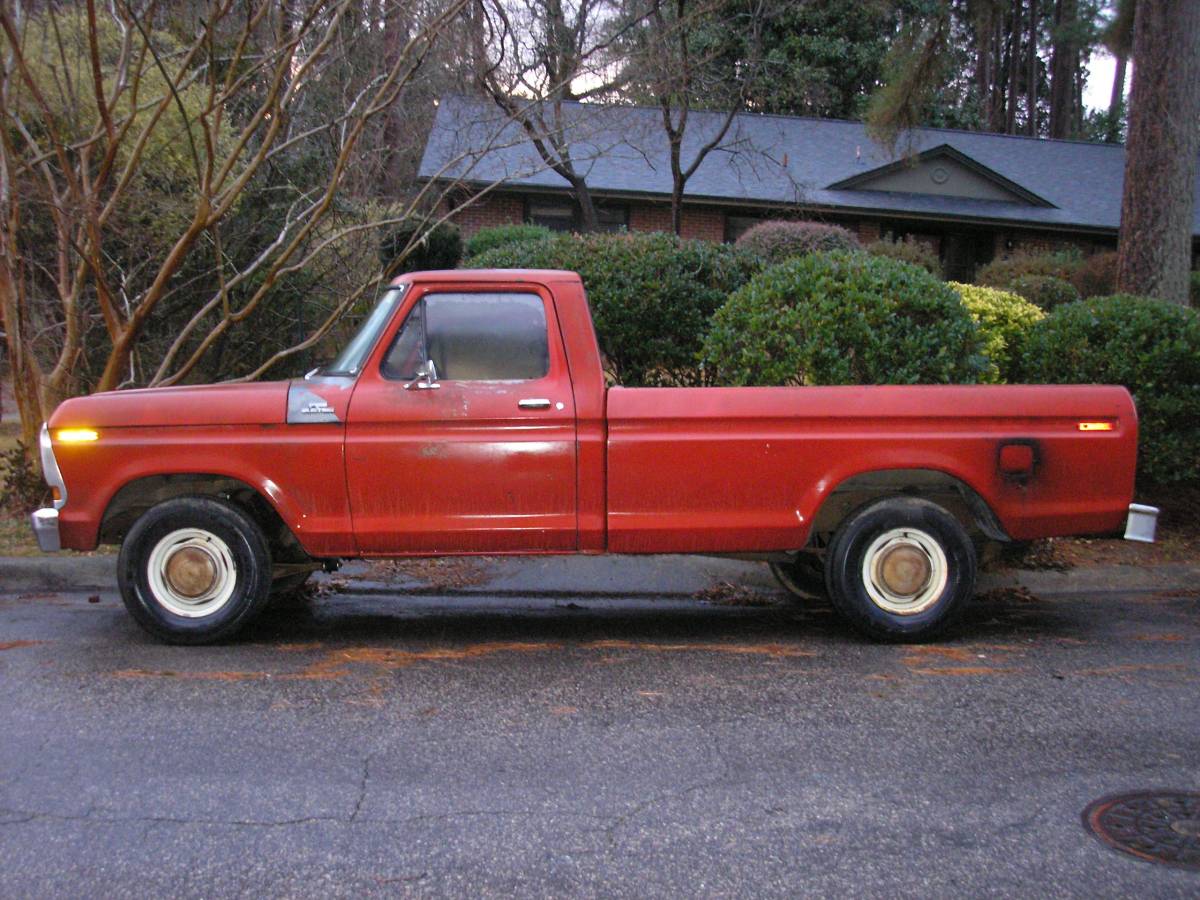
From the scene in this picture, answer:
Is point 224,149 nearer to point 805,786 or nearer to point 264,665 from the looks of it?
point 264,665

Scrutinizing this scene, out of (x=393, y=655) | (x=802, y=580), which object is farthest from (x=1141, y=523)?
(x=393, y=655)

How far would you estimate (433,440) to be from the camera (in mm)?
5457

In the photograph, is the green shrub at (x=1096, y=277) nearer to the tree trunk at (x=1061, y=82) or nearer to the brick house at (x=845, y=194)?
the brick house at (x=845, y=194)

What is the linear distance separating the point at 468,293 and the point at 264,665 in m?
2.14

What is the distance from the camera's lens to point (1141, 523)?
5594mm

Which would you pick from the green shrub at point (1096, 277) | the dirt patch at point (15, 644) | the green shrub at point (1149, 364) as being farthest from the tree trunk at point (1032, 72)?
the dirt patch at point (15, 644)

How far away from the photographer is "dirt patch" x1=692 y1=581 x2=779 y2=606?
6.79 metres

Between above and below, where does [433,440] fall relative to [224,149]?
below

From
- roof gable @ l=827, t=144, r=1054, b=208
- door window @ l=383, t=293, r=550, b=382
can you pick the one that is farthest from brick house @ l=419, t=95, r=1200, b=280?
door window @ l=383, t=293, r=550, b=382

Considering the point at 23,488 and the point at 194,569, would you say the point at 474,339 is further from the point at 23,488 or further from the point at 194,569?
the point at 23,488

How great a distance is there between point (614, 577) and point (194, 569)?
2.60 metres

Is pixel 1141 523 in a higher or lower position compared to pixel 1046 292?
lower

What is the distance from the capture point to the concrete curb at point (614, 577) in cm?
692

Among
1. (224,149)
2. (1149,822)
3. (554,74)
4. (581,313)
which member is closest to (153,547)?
(581,313)
